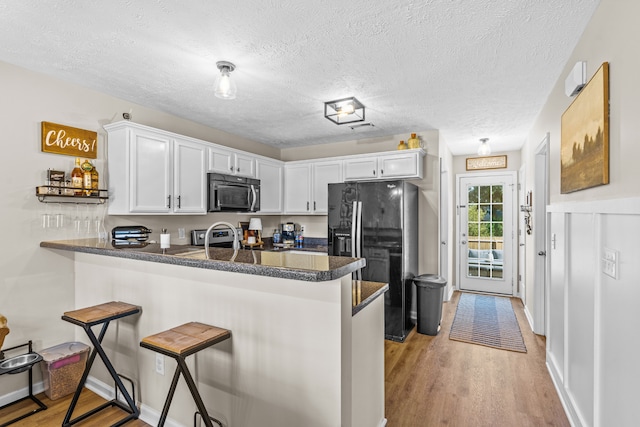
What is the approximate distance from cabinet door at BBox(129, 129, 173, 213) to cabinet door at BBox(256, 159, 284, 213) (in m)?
1.44

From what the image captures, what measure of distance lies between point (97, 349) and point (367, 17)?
104 inches

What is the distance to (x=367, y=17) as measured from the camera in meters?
1.84

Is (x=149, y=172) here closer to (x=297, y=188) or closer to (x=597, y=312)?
(x=297, y=188)

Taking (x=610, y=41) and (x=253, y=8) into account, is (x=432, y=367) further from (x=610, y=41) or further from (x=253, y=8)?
(x=253, y=8)

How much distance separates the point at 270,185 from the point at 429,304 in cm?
267

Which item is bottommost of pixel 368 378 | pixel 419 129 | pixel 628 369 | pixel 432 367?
pixel 432 367

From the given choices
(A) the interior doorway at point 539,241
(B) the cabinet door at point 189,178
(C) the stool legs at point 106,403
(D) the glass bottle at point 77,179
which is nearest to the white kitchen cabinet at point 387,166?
(A) the interior doorway at point 539,241

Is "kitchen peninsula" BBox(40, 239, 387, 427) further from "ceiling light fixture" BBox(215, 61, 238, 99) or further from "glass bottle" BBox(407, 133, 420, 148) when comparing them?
"glass bottle" BBox(407, 133, 420, 148)

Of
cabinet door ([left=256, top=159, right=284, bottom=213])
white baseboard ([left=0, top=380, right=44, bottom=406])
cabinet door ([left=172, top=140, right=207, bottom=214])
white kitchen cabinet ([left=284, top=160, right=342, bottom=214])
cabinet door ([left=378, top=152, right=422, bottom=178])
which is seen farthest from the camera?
white kitchen cabinet ([left=284, top=160, right=342, bottom=214])

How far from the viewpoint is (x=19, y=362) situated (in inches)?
90.1

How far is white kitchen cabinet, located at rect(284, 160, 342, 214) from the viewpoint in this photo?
4657 millimetres

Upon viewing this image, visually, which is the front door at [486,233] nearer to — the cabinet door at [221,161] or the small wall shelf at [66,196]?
the cabinet door at [221,161]

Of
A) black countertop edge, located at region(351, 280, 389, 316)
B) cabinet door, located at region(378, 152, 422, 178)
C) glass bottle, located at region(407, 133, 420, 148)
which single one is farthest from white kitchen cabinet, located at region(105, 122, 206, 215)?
glass bottle, located at region(407, 133, 420, 148)

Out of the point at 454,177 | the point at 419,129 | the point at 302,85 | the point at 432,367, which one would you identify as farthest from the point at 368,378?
the point at 454,177
